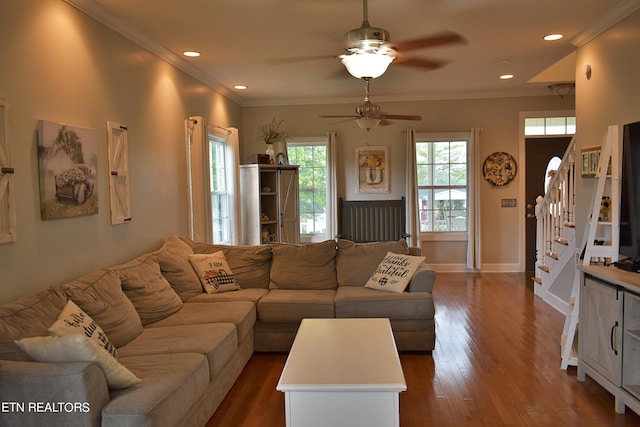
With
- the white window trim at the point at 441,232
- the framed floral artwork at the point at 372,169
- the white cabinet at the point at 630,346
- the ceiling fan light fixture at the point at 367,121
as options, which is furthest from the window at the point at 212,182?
the white cabinet at the point at 630,346

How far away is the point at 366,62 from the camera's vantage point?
10.1 feet

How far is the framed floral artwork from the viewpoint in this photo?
24.8 ft

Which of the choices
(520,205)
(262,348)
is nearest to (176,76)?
(262,348)

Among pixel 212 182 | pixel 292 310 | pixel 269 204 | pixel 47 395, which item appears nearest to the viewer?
pixel 47 395

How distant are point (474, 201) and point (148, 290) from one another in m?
5.25

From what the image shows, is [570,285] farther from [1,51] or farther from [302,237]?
[1,51]

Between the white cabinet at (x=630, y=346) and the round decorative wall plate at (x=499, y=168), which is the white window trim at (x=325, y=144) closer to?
the round decorative wall plate at (x=499, y=168)

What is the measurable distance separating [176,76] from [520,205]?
5.21 m

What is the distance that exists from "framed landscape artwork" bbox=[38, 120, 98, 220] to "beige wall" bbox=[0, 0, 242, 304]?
5 centimetres

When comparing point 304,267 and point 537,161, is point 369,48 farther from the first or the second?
point 537,161

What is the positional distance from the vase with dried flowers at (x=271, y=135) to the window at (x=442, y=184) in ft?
6.91

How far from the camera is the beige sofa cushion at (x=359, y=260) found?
15.2 ft

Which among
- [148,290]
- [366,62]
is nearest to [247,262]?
[148,290]

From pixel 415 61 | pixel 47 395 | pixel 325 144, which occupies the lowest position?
pixel 47 395
